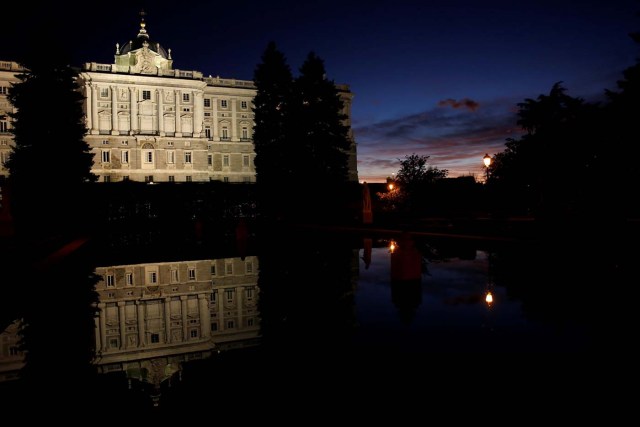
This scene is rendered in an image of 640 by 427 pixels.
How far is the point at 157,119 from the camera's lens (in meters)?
71.2

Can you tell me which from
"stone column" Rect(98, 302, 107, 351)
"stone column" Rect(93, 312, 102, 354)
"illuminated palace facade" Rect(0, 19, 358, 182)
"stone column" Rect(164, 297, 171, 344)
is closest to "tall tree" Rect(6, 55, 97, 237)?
"stone column" Rect(164, 297, 171, 344)

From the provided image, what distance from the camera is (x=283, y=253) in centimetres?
1814

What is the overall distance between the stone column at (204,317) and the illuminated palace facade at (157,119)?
201 feet

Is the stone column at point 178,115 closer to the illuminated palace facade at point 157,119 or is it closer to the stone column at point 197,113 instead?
the illuminated palace facade at point 157,119

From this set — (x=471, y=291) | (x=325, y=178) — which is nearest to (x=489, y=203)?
(x=325, y=178)

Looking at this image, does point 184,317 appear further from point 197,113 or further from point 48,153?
point 197,113

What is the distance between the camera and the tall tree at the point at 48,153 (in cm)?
3325

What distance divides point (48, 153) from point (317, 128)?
70.6 feet

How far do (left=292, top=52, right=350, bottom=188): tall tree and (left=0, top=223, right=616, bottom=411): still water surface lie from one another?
28298 millimetres

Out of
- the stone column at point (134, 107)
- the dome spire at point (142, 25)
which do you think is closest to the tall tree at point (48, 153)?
the stone column at point (134, 107)

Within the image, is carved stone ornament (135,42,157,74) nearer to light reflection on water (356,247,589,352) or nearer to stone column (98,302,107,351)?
stone column (98,302,107,351)

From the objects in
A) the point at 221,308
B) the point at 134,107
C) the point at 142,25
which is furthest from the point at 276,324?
the point at 142,25

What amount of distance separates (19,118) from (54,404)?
38609 millimetres

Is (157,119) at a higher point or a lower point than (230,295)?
higher
